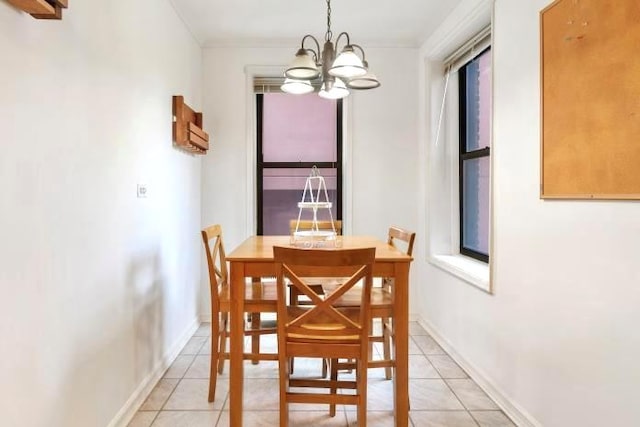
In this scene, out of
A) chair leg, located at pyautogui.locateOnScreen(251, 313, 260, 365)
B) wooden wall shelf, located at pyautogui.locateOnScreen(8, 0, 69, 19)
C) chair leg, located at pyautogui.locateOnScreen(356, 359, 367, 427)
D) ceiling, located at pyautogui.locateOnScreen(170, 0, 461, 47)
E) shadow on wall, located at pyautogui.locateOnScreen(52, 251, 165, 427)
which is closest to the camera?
wooden wall shelf, located at pyautogui.locateOnScreen(8, 0, 69, 19)

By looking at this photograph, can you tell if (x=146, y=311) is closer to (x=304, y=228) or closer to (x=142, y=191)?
(x=142, y=191)

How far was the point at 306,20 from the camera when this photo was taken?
3.25m

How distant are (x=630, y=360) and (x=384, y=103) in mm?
2813

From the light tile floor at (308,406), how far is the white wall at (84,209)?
18cm

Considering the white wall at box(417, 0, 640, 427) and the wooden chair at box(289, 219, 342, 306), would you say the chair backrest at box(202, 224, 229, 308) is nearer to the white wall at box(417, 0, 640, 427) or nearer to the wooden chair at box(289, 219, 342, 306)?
the wooden chair at box(289, 219, 342, 306)

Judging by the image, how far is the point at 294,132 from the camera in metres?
4.00

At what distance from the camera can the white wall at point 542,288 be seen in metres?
1.44

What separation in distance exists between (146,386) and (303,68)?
194 centimetres

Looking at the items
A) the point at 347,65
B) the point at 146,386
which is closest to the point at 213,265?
the point at 146,386

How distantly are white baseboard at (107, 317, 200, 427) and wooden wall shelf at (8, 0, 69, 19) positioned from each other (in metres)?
1.67

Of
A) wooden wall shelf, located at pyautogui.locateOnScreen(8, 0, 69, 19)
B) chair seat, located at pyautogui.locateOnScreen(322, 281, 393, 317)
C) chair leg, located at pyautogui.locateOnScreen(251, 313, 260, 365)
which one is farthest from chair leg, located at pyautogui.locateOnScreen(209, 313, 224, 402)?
wooden wall shelf, located at pyautogui.locateOnScreen(8, 0, 69, 19)

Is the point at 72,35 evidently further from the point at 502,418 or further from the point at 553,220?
the point at 502,418

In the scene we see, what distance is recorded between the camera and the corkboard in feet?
4.53

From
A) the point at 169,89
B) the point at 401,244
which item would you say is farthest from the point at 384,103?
the point at 169,89
